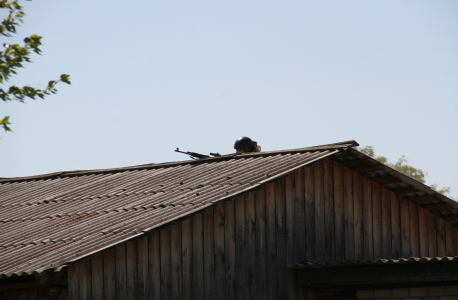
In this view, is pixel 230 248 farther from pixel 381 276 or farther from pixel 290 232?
pixel 381 276

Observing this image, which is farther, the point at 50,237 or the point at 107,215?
the point at 107,215

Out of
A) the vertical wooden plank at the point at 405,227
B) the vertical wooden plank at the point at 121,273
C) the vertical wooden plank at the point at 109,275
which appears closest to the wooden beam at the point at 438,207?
the vertical wooden plank at the point at 405,227

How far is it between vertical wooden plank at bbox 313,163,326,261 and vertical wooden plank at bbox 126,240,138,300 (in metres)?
3.63

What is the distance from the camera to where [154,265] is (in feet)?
30.7

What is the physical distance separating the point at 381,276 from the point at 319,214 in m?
2.41

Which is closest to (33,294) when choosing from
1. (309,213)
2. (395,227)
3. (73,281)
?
(73,281)

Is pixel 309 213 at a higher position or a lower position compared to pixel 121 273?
higher

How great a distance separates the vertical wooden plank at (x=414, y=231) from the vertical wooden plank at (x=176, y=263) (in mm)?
5878

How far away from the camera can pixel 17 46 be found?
7645 millimetres

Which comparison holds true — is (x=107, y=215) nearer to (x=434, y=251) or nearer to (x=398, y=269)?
(x=398, y=269)

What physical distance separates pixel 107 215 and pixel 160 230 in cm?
111

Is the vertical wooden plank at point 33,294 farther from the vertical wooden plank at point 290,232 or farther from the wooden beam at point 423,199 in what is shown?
the wooden beam at point 423,199

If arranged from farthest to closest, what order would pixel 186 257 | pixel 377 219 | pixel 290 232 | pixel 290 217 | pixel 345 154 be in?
pixel 377 219
pixel 345 154
pixel 290 217
pixel 290 232
pixel 186 257

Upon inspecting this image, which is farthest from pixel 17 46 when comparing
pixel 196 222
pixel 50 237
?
pixel 196 222
